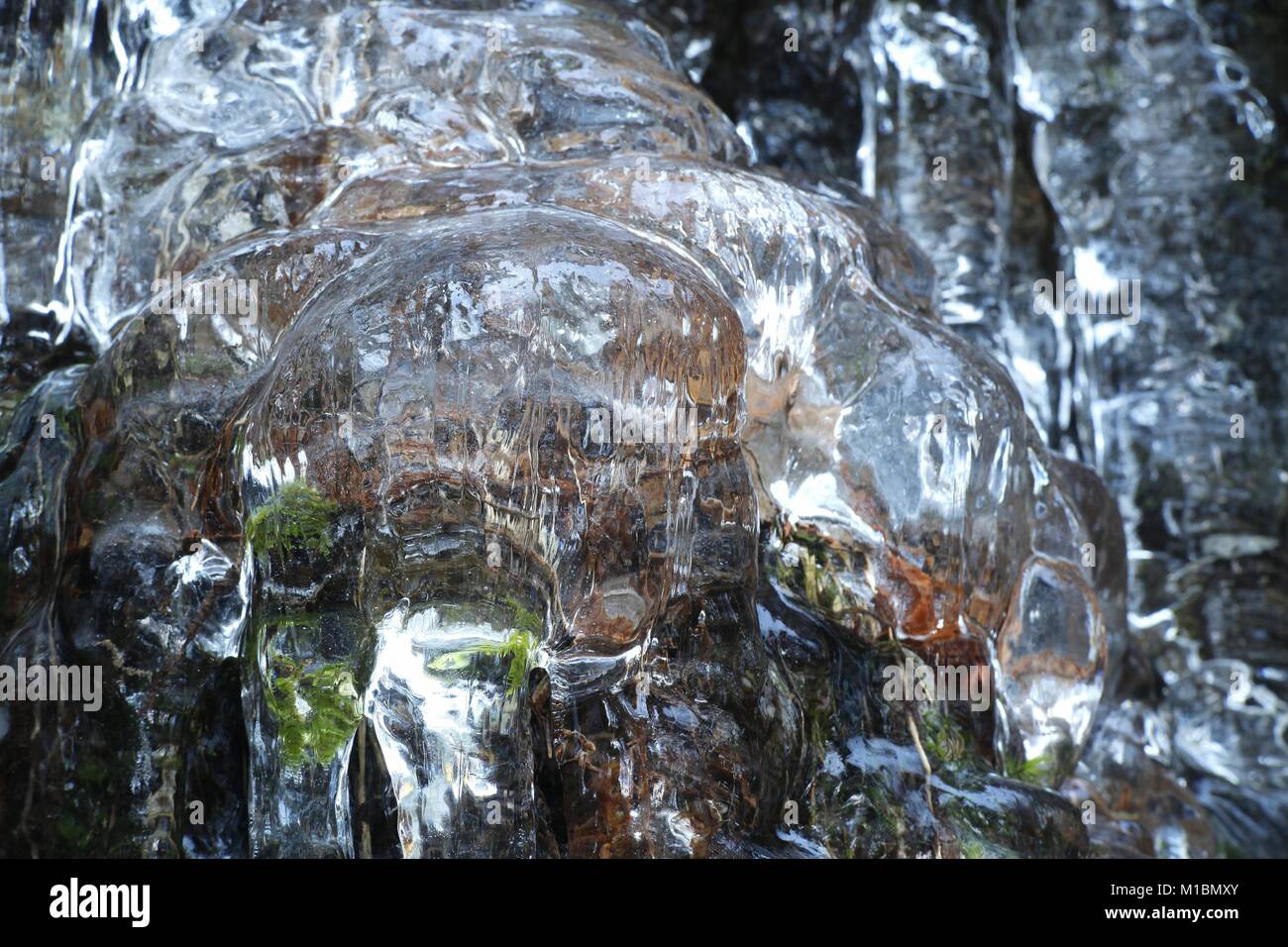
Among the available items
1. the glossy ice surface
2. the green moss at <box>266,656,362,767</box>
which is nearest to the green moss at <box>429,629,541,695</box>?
the glossy ice surface

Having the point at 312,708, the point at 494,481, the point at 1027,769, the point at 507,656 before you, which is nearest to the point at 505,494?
the point at 494,481

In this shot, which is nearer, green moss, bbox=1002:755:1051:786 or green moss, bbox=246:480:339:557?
green moss, bbox=246:480:339:557

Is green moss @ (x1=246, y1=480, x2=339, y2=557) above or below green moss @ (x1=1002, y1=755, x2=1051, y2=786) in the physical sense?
above

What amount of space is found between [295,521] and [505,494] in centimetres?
28

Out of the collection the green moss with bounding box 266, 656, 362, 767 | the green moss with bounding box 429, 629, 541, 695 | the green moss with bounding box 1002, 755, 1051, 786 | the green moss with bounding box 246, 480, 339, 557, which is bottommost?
the green moss with bounding box 1002, 755, 1051, 786

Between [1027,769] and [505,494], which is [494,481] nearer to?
[505,494]

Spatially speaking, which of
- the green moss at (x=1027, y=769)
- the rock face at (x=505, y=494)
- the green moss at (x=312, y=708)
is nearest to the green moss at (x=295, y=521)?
the rock face at (x=505, y=494)

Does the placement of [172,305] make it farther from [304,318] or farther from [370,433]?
[370,433]

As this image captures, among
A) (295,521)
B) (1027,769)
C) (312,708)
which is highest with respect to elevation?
(295,521)

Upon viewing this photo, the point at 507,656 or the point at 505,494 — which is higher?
the point at 505,494

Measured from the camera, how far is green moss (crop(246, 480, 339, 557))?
1733 mm

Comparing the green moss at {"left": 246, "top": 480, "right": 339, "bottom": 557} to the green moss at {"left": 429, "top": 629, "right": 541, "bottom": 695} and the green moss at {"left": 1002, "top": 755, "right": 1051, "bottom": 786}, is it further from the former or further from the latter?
the green moss at {"left": 1002, "top": 755, "right": 1051, "bottom": 786}

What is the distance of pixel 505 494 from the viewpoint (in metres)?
1.70

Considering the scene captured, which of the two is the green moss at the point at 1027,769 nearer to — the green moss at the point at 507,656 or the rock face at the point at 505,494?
the rock face at the point at 505,494
